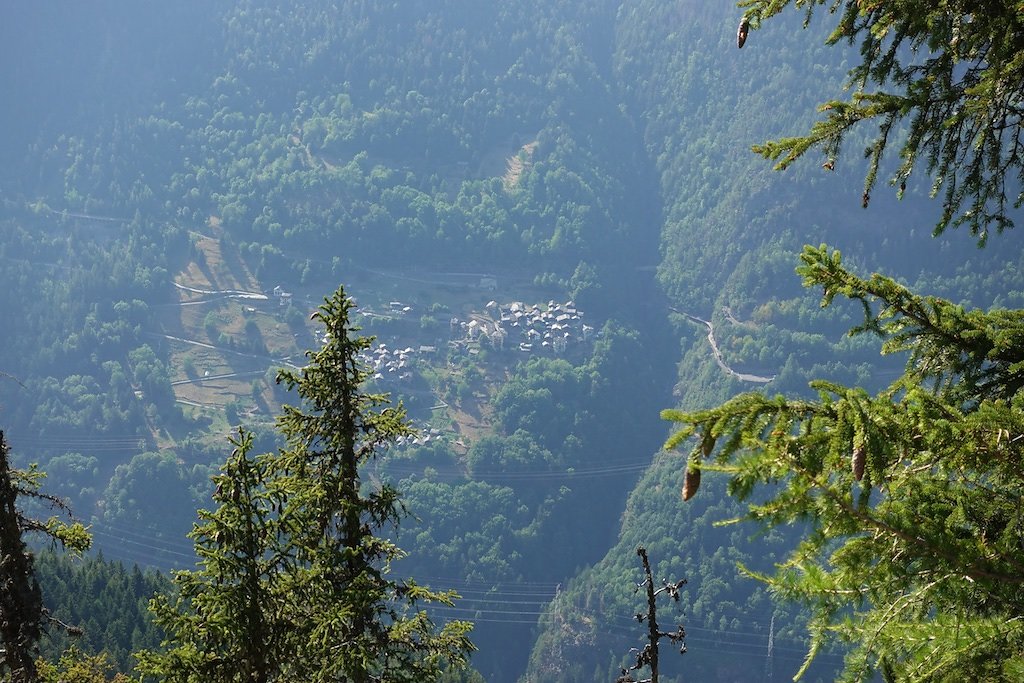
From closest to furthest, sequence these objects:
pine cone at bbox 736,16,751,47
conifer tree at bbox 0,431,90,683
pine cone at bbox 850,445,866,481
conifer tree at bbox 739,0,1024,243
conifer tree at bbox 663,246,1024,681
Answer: pine cone at bbox 850,445,866,481 → conifer tree at bbox 663,246,1024,681 → conifer tree at bbox 739,0,1024,243 → pine cone at bbox 736,16,751,47 → conifer tree at bbox 0,431,90,683

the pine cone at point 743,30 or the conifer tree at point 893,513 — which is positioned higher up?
the pine cone at point 743,30

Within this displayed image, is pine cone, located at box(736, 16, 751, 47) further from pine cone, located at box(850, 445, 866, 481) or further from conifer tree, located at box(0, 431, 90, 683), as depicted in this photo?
conifer tree, located at box(0, 431, 90, 683)

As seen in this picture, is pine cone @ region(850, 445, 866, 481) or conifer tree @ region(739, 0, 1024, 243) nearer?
pine cone @ region(850, 445, 866, 481)

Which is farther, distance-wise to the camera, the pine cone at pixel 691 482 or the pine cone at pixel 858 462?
the pine cone at pixel 691 482

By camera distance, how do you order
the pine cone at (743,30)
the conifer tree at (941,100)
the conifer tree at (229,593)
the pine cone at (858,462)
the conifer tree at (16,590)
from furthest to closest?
the conifer tree at (16,590) < the conifer tree at (229,593) < the pine cone at (743,30) < the conifer tree at (941,100) < the pine cone at (858,462)

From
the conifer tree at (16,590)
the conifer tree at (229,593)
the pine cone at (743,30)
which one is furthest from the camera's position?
the conifer tree at (16,590)

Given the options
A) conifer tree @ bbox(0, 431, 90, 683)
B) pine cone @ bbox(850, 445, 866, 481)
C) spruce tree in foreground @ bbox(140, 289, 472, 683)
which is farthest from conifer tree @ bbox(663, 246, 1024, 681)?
conifer tree @ bbox(0, 431, 90, 683)

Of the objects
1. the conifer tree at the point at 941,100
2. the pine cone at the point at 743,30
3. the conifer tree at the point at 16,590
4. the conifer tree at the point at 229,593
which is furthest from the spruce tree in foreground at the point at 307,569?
the conifer tree at the point at 941,100

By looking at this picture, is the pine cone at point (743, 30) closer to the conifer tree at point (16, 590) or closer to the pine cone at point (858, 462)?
the pine cone at point (858, 462)
